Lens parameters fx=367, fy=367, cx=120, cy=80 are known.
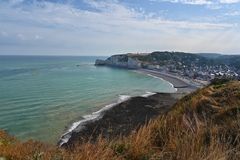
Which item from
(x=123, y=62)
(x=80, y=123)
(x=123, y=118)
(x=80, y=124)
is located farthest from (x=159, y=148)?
(x=123, y=62)

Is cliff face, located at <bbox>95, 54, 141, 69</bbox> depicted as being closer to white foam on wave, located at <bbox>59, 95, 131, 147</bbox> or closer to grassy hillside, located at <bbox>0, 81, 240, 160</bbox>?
white foam on wave, located at <bbox>59, 95, 131, 147</bbox>

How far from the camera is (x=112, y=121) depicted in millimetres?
31094

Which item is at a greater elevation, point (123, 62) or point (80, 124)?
point (80, 124)

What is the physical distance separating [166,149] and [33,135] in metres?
23.1

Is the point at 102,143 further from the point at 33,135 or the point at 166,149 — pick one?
the point at 33,135

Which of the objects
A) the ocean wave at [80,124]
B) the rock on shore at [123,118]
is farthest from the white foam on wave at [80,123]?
the rock on shore at [123,118]

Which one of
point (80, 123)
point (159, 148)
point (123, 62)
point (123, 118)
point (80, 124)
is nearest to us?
point (159, 148)

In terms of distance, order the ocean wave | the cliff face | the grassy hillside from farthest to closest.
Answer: the cliff face < the ocean wave < the grassy hillside

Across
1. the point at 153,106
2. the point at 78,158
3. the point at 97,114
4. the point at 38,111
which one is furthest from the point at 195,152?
the point at 153,106

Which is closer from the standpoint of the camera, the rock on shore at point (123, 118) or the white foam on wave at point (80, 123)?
the white foam on wave at point (80, 123)

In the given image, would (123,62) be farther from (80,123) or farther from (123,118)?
(80,123)

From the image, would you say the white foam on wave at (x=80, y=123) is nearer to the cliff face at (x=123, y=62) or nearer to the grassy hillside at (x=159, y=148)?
the grassy hillside at (x=159, y=148)

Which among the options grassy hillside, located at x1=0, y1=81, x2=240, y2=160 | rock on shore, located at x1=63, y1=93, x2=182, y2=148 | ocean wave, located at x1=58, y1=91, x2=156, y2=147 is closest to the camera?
grassy hillside, located at x1=0, y1=81, x2=240, y2=160

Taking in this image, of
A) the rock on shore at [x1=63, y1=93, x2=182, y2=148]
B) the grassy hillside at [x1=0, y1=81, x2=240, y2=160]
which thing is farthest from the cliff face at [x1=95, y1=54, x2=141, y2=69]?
the grassy hillside at [x1=0, y1=81, x2=240, y2=160]
